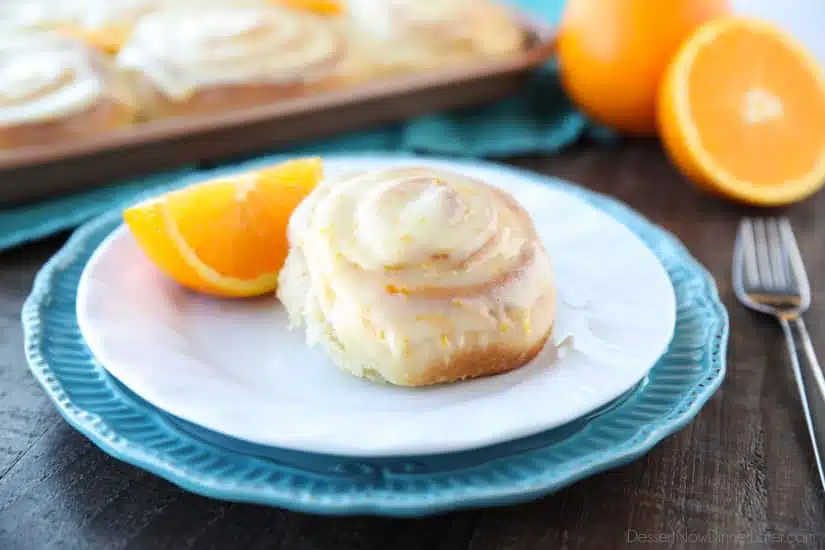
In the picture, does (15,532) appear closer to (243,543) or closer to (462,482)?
(243,543)

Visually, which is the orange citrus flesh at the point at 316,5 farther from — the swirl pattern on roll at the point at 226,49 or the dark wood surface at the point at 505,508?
the dark wood surface at the point at 505,508

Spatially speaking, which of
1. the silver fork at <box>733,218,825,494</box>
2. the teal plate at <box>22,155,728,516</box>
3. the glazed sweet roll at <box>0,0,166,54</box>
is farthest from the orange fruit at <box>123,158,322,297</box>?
the glazed sweet roll at <box>0,0,166,54</box>

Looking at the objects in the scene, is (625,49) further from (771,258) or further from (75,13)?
(75,13)

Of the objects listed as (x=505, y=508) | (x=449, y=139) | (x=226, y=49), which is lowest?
(x=449, y=139)

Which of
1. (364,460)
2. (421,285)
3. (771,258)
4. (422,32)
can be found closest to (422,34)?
(422,32)

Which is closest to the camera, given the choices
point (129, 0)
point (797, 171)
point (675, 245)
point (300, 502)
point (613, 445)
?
point (300, 502)

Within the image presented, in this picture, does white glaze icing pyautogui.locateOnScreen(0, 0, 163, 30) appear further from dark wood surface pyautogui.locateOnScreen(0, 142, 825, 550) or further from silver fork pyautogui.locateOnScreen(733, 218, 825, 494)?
silver fork pyautogui.locateOnScreen(733, 218, 825, 494)

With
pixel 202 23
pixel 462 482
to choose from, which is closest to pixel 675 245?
pixel 462 482
